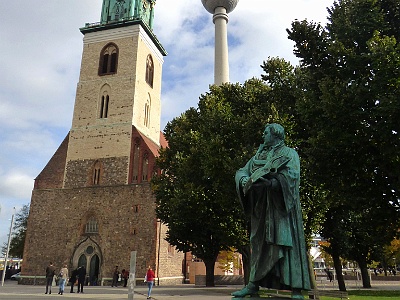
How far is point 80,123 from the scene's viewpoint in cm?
3475

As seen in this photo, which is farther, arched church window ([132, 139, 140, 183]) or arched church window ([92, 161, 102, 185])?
arched church window ([92, 161, 102, 185])

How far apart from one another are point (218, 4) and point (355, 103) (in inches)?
1754

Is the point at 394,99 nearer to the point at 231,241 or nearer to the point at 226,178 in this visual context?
the point at 226,178

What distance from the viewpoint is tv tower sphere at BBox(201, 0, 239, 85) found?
4597cm

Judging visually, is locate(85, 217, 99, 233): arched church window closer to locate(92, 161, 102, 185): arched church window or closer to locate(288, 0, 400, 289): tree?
locate(92, 161, 102, 185): arched church window

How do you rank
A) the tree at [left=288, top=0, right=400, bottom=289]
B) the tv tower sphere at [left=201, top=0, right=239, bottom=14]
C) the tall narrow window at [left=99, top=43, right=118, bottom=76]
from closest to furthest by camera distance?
1. the tree at [left=288, top=0, right=400, bottom=289]
2. the tall narrow window at [left=99, top=43, right=118, bottom=76]
3. the tv tower sphere at [left=201, top=0, right=239, bottom=14]

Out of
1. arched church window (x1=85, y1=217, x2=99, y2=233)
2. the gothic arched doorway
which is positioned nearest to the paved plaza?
the gothic arched doorway

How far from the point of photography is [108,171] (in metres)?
31.7

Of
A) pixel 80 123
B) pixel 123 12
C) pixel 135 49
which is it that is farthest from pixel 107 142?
pixel 123 12

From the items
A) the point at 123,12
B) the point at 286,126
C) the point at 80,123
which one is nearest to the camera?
the point at 286,126

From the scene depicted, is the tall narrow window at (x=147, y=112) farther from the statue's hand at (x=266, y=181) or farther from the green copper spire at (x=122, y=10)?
the statue's hand at (x=266, y=181)

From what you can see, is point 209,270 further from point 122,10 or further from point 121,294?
point 122,10

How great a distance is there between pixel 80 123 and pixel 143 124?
5734 mm

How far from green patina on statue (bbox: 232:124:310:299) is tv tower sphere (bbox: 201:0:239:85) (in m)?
39.7
